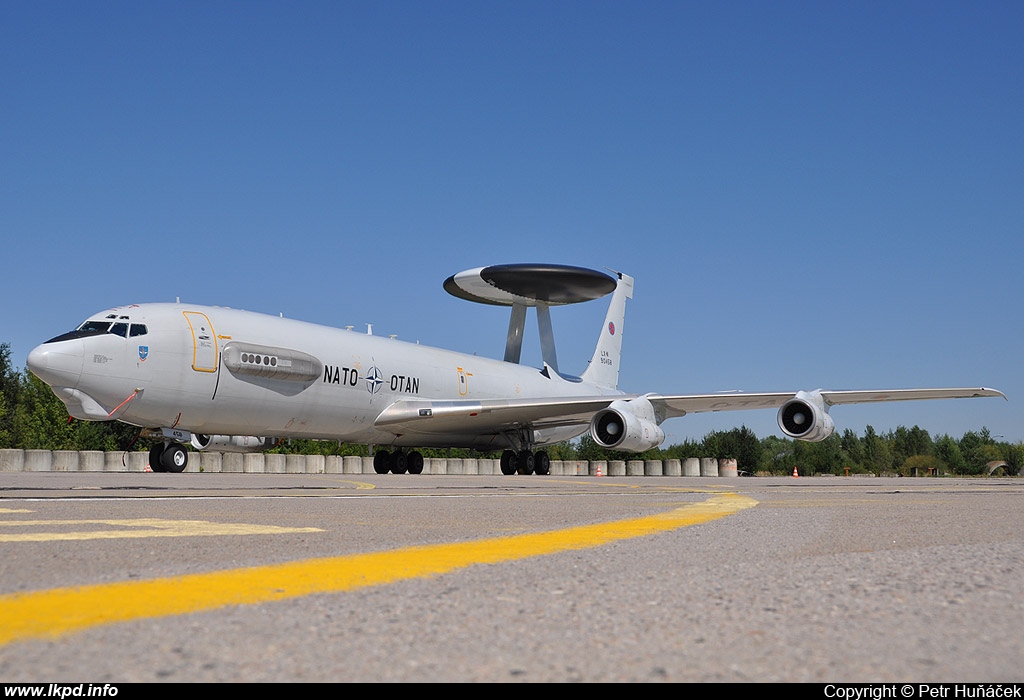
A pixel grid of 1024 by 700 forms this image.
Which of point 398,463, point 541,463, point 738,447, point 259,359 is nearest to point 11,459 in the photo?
point 398,463

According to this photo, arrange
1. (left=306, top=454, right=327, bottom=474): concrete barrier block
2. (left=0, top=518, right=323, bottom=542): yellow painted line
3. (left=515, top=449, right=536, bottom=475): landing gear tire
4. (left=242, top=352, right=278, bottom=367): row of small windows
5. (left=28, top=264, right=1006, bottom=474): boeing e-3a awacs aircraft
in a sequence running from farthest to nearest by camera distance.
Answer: (left=306, top=454, right=327, bottom=474): concrete barrier block → (left=515, top=449, right=536, bottom=475): landing gear tire → (left=242, top=352, right=278, bottom=367): row of small windows → (left=28, top=264, right=1006, bottom=474): boeing e-3a awacs aircraft → (left=0, top=518, right=323, bottom=542): yellow painted line

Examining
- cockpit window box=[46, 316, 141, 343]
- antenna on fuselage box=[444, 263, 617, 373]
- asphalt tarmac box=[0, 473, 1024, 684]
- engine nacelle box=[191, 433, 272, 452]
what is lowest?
asphalt tarmac box=[0, 473, 1024, 684]

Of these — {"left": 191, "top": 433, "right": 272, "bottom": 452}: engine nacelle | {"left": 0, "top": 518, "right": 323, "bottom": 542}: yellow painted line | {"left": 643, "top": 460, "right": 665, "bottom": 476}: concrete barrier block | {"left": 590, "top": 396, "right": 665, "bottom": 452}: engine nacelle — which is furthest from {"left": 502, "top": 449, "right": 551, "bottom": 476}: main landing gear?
{"left": 643, "top": 460, "right": 665, "bottom": 476}: concrete barrier block

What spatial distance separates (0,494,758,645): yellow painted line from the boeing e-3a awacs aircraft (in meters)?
14.6

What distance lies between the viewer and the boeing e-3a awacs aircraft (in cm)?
1731

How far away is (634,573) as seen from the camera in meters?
3.44

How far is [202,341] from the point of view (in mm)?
18547

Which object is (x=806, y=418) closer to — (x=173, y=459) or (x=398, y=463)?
(x=398, y=463)

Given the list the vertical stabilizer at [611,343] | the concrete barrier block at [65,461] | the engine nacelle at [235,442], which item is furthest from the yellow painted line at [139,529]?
the vertical stabilizer at [611,343]

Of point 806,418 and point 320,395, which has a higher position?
point 320,395

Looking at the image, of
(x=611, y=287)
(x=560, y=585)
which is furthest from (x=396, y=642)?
(x=611, y=287)

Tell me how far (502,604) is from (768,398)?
21696 millimetres

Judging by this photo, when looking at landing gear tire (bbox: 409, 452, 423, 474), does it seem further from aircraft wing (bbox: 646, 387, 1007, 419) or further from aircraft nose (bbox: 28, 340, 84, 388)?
aircraft nose (bbox: 28, 340, 84, 388)

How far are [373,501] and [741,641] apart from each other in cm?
702
